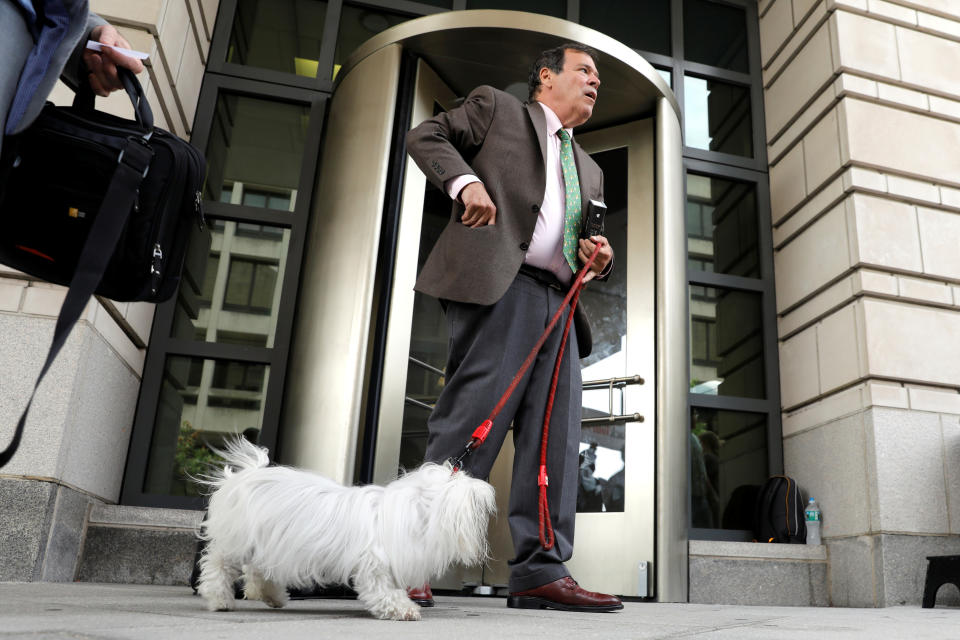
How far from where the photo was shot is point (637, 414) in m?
4.15

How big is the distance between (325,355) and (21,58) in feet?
8.21

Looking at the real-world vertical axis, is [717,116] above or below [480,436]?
above

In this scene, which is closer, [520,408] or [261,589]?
[261,589]

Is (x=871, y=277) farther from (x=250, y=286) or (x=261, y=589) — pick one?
(x=261, y=589)

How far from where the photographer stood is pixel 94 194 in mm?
1599

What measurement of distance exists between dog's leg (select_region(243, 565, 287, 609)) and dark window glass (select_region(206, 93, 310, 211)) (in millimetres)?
2998

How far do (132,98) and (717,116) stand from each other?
15.0ft

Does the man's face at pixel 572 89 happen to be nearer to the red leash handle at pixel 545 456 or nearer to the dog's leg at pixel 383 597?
the red leash handle at pixel 545 456

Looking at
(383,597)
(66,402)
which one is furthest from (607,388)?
(383,597)

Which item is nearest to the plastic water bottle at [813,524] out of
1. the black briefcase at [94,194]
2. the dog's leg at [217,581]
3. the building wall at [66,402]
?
the dog's leg at [217,581]

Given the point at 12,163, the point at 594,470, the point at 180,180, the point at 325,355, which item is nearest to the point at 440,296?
the point at 180,180

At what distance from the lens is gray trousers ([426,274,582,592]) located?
231 cm

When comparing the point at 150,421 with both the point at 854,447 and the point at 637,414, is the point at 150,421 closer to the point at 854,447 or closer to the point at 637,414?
the point at 637,414

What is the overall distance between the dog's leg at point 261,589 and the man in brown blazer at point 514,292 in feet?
1.38
